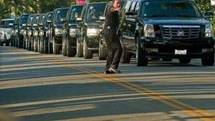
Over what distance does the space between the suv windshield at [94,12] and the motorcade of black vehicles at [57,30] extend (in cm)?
485

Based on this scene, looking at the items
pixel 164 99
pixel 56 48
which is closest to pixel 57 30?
pixel 56 48

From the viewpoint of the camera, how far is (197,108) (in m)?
11.5

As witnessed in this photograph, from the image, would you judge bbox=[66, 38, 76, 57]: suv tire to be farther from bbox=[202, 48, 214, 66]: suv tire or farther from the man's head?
the man's head

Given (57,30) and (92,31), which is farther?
(57,30)

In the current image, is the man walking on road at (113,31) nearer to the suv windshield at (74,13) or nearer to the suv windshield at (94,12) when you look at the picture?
the suv windshield at (94,12)

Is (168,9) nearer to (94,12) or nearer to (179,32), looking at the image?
(179,32)

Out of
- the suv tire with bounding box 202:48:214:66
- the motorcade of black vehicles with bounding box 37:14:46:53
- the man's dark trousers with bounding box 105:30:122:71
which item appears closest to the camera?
the man's dark trousers with bounding box 105:30:122:71

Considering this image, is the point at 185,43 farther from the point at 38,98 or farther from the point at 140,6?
the point at 38,98

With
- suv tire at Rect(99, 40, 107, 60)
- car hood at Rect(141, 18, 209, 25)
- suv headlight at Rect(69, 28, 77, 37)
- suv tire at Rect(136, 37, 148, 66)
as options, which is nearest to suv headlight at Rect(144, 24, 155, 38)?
car hood at Rect(141, 18, 209, 25)

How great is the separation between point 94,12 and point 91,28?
3.21 feet

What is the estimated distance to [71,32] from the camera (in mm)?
32188

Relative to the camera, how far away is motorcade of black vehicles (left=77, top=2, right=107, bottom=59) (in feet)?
93.1

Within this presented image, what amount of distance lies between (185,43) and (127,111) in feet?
36.5

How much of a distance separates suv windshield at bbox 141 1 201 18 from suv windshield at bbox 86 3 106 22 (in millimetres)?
5822
